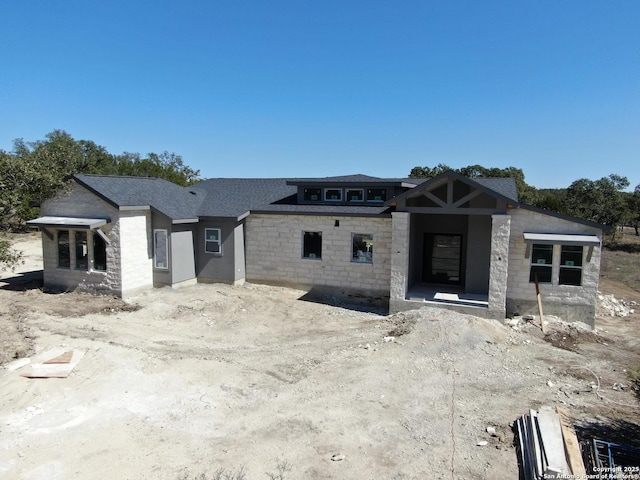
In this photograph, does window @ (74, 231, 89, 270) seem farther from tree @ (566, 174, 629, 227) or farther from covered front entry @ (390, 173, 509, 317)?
tree @ (566, 174, 629, 227)

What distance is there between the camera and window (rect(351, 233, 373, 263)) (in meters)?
17.5

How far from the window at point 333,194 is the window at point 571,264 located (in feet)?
29.1

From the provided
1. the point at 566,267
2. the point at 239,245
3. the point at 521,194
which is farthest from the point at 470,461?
the point at 521,194

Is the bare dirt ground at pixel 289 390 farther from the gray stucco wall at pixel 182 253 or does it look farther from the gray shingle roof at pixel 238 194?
the gray shingle roof at pixel 238 194

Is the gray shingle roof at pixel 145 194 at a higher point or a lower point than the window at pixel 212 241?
higher

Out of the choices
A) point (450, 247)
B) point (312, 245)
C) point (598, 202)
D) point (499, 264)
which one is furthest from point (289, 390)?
point (598, 202)

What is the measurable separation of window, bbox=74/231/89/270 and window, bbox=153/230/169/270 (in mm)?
2575

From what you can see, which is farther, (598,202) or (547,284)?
(598,202)

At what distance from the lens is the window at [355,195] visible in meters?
18.7

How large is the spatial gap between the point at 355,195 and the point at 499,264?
6775 millimetres

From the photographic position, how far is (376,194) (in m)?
18.5

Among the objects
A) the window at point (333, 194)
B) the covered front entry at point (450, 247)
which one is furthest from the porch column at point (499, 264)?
the window at point (333, 194)

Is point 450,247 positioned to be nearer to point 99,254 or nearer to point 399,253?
point 399,253

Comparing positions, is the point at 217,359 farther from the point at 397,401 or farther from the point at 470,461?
the point at 470,461
